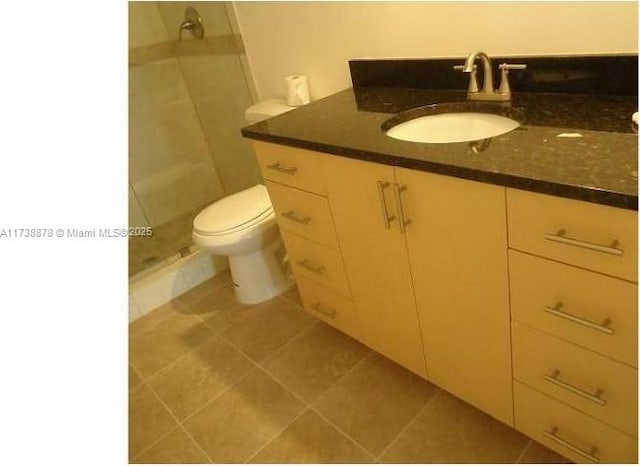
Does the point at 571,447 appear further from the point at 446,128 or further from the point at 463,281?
the point at 446,128

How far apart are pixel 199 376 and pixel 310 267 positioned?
0.64 metres

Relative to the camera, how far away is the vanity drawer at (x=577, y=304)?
0.79 metres

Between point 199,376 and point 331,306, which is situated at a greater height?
point 331,306

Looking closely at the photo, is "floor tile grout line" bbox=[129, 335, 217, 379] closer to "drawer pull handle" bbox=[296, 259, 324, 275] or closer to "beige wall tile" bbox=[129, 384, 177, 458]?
"beige wall tile" bbox=[129, 384, 177, 458]

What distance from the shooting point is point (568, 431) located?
1032 mm

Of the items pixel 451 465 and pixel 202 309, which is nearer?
pixel 451 465

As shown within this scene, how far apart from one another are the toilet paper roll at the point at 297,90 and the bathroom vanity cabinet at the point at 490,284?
21.4 inches

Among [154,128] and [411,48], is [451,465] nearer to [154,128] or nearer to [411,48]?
[411,48]

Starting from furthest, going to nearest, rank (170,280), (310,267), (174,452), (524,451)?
(170,280) < (310,267) < (174,452) < (524,451)

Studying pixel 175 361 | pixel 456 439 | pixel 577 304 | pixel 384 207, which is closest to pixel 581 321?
pixel 577 304

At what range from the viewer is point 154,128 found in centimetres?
265
